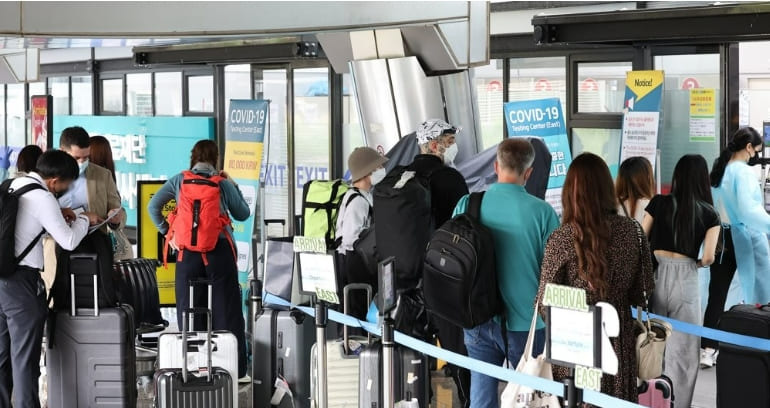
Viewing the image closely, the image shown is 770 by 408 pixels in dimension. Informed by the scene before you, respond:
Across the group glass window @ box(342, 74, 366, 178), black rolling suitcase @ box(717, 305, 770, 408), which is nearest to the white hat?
black rolling suitcase @ box(717, 305, 770, 408)

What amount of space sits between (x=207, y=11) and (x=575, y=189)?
405 centimetres

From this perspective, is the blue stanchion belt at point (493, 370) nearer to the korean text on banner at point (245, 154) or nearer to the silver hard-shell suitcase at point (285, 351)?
the silver hard-shell suitcase at point (285, 351)

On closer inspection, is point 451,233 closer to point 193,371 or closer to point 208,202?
point 193,371

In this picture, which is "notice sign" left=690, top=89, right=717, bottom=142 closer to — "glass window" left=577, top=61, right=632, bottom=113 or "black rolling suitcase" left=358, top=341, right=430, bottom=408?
"glass window" left=577, top=61, right=632, bottom=113

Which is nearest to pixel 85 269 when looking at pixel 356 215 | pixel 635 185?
pixel 356 215

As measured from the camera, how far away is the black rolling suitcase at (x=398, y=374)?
16.7ft

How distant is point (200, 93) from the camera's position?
505 inches

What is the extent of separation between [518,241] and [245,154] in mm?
6314

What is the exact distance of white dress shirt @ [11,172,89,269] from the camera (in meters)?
5.68

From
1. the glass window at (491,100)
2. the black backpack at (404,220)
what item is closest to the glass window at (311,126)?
the glass window at (491,100)

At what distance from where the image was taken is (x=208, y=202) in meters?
6.79

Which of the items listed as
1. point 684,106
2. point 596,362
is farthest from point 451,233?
point 684,106

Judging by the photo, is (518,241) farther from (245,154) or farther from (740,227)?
(245,154)

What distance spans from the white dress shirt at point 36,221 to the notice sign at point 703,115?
441cm
